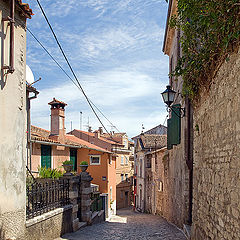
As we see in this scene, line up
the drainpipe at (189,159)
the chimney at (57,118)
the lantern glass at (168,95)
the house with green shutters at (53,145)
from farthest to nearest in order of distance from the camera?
the chimney at (57,118), the house with green shutters at (53,145), the lantern glass at (168,95), the drainpipe at (189,159)

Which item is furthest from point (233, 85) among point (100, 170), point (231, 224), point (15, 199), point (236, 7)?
point (100, 170)

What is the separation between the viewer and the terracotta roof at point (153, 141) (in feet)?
102

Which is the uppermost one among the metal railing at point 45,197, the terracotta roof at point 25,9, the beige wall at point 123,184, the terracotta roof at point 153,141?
the terracotta roof at point 25,9

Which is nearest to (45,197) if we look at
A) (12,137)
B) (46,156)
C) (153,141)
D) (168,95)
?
(12,137)

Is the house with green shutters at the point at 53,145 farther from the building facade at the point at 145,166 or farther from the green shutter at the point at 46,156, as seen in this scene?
the building facade at the point at 145,166

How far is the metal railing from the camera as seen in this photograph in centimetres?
739

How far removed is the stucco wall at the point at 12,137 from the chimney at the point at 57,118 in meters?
11.6

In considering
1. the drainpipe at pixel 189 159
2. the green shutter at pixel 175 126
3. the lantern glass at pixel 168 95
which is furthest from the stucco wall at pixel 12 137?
the green shutter at pixel 175 126

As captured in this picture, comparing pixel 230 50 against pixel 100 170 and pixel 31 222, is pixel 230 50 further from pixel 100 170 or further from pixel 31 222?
pixel 100 170

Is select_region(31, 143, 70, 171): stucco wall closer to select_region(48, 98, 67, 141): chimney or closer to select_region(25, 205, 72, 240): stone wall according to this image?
select_region(48, 98, 67, 141): chimney

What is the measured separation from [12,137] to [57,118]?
1234 centimetres

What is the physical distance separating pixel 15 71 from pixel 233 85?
4549mm

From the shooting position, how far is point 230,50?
14.6 ft

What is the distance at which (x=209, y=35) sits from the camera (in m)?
5.32
